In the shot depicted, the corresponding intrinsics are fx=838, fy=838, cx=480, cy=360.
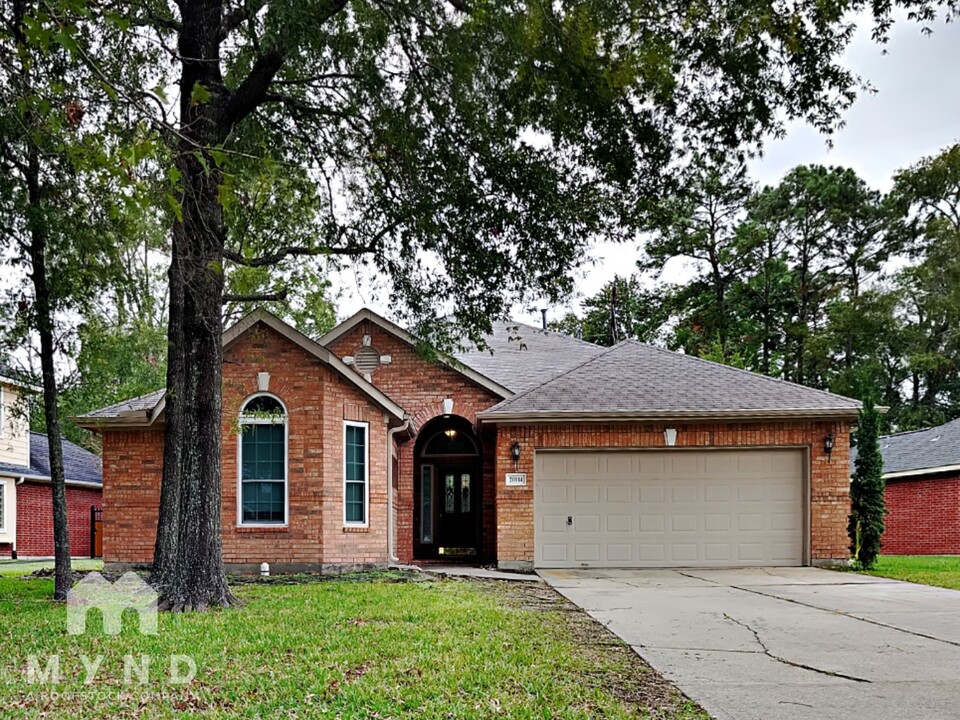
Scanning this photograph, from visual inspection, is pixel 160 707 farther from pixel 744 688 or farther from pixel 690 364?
pixel 690 364

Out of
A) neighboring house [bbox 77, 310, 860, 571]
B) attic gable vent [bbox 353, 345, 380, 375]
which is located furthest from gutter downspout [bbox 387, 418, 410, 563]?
attic gable vent [bbox 353, 345, 380, 375]

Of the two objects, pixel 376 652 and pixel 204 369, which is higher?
pixel 204 369

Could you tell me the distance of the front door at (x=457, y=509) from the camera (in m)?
18.6

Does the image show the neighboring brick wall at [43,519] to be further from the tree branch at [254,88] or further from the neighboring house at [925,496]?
the neighboring house at [925,496]

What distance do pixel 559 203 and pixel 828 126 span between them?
3.27 metres

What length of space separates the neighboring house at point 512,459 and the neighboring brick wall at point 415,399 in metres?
0.03

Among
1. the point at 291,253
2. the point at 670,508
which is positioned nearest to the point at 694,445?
the point at 670,508

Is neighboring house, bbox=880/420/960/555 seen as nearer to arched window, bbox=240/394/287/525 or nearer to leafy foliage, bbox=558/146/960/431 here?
leafy foliage, bbox=558/146/960/431

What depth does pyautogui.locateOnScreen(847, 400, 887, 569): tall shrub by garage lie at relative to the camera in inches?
590

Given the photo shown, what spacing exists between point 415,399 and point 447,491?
258cm

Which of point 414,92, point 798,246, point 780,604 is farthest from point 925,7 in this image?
point 798,246

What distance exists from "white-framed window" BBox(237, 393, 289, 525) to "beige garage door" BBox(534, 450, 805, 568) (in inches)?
181

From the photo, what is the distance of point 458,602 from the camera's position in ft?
31.7

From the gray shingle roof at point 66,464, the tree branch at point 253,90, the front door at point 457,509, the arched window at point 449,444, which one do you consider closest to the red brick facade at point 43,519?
the gray shingle roof at point 66,464
